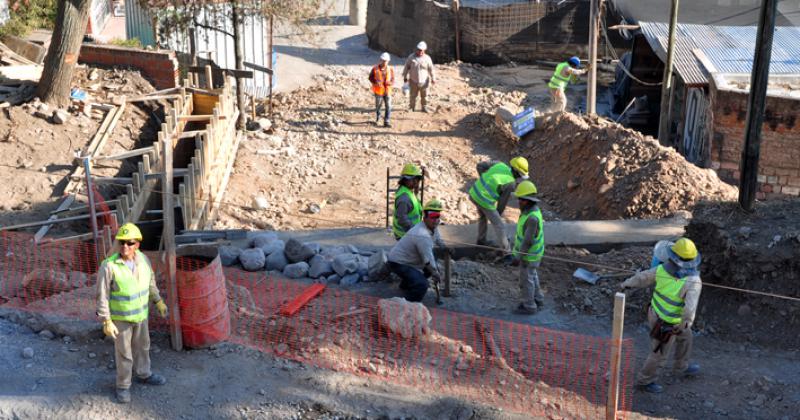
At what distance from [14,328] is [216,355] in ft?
6.72

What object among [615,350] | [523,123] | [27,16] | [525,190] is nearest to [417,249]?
[525,190]

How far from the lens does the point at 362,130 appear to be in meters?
19.9

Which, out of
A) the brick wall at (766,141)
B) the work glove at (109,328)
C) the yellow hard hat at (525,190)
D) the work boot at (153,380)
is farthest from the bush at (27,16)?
the work glove at (109,328)

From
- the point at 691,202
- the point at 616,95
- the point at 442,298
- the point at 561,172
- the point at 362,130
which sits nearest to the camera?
the point at 442,298

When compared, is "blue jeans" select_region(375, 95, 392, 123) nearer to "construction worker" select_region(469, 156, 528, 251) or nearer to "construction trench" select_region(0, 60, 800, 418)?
"construction trench" select_region(0, 60, 800, 418)

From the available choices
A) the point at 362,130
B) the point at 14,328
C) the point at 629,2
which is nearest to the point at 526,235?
the point at 14,328

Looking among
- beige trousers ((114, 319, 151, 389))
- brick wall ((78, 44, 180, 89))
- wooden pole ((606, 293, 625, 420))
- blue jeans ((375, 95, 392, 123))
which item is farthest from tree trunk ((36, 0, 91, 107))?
wooden pole ((606, 293, 625, 420))

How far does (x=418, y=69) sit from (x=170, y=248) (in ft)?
42.5

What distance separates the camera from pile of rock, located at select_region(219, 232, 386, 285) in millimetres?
10234

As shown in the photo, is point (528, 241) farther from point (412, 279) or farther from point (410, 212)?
point (410, 212)

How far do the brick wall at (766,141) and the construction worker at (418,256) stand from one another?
917 centimetres

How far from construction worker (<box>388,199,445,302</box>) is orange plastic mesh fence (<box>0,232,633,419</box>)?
0.42 metres

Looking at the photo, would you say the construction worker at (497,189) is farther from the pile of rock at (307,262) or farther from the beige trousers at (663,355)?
the beige trousers at (663,355)

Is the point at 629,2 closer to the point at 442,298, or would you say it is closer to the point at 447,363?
the point at 442,298
